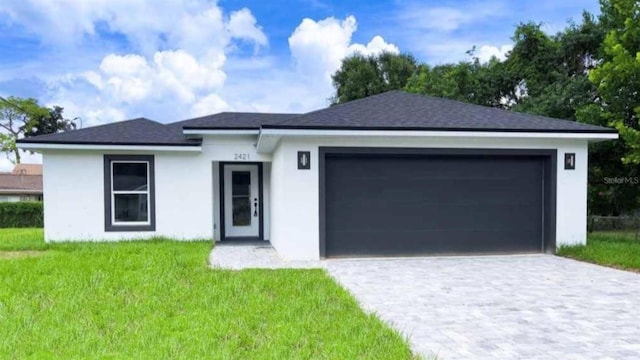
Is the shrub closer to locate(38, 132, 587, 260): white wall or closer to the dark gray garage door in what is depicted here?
locate(38, 132, 587, 260): white wall

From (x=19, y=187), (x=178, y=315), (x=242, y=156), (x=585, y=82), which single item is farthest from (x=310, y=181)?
(x=19, y=187)

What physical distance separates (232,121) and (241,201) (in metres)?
2.20

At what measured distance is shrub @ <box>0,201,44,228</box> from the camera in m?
21.3

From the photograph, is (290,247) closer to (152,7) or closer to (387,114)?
(387,114)

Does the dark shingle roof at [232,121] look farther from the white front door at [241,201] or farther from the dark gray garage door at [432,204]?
the dark gray garage door at [432,204]

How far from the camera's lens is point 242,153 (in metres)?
12.1

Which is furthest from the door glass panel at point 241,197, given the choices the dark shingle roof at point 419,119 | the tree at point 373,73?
the tree at point 373,73

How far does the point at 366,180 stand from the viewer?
967 cm

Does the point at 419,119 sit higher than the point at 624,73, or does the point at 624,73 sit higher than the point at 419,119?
the point at 624,73

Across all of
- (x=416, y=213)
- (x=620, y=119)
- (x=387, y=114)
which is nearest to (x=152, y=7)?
(x=387, y=114)

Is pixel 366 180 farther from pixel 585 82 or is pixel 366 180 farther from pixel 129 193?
pixel 585 82

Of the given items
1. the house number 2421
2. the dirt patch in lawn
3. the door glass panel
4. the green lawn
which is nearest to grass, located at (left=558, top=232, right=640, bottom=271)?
the green lawn

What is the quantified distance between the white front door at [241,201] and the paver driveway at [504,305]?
4.53 m

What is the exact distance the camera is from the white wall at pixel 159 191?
449 inches
